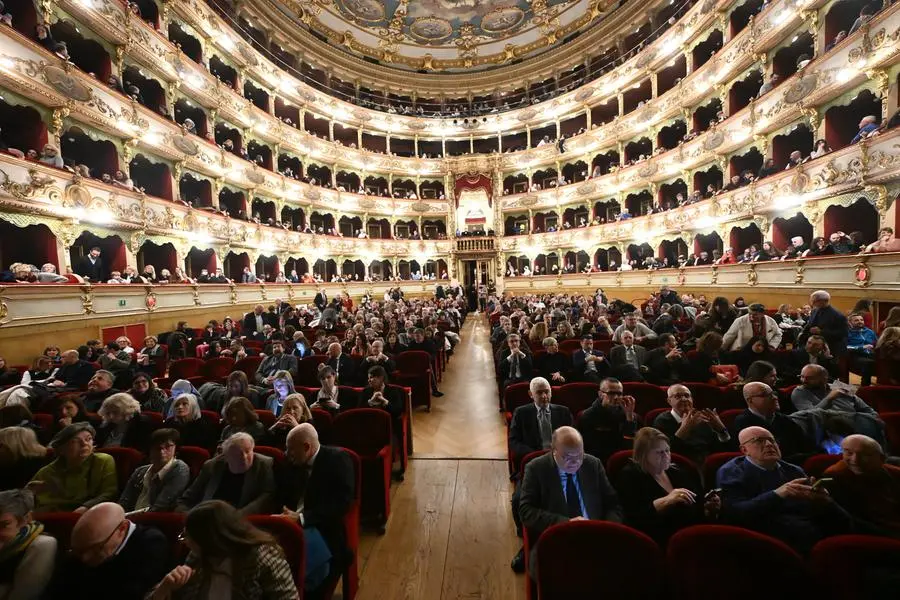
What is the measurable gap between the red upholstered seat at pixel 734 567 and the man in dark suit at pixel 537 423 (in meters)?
1.52

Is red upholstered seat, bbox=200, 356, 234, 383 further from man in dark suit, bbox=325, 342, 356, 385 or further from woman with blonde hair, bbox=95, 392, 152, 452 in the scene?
woman with blonde hair, bbox=95, 392, 152, 452

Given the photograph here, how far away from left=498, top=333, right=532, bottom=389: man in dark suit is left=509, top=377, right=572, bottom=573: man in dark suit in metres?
1.50

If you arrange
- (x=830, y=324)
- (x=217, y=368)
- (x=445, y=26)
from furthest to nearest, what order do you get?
(x=445, y=26)
(x=217, y=368)
(x=830, y=324)

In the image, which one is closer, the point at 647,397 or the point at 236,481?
the point at 236,481

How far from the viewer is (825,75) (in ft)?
29.6

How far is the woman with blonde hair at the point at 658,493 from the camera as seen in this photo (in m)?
1.97

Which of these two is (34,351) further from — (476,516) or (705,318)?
(705,318)

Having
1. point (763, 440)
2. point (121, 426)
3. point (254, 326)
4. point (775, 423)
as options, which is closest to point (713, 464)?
point (763, 440)

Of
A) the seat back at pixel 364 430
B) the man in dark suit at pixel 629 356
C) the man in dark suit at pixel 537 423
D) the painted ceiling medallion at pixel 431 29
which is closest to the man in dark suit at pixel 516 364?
the man in dark suit at pixel 629 356

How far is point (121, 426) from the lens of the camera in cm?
317

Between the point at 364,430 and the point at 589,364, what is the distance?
8.87ft

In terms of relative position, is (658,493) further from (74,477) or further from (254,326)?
(254,326)

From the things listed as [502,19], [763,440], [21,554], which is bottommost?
[21,554]

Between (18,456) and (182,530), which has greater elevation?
(18,456)
